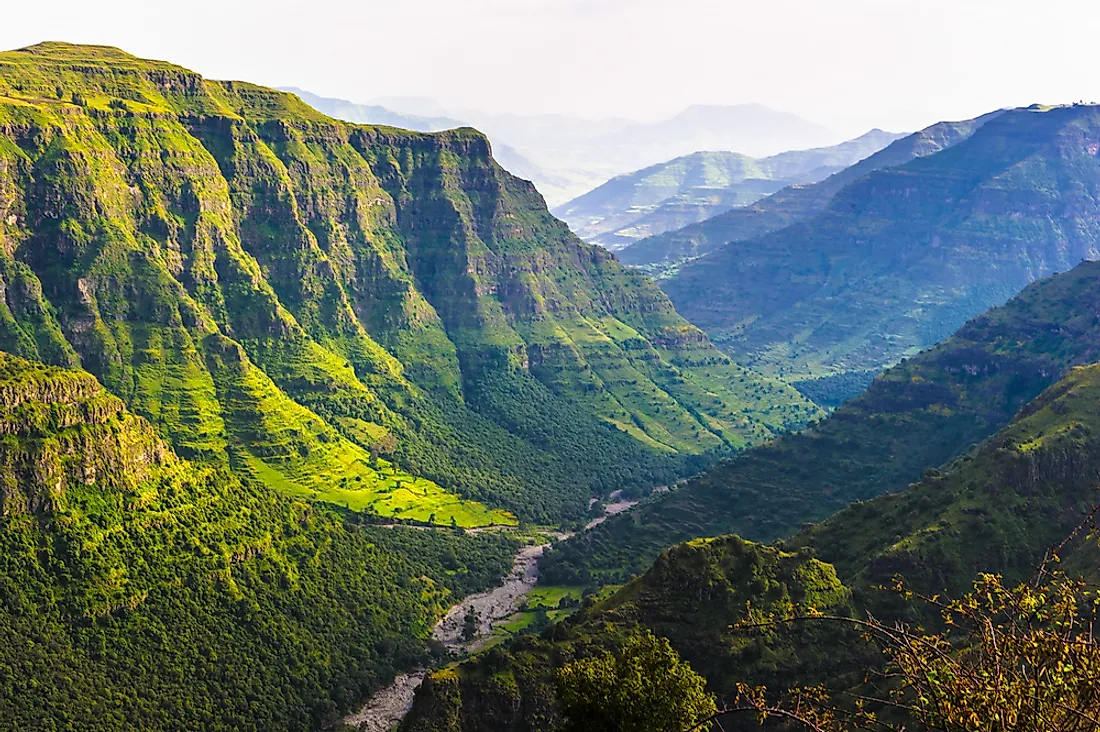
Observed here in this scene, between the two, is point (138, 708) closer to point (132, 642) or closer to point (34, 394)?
point (132, 642)

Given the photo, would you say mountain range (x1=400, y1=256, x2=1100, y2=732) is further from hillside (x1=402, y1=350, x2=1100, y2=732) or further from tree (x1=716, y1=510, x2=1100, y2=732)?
tree (x1=716, y1=510, x2=1100, y2=732)

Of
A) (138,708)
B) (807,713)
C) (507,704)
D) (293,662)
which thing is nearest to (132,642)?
(138,708)

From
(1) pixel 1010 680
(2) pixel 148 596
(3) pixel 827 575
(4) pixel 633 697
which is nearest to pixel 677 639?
(3) pixel 827 575

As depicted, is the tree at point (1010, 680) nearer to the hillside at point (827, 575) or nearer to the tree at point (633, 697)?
the tree at point (633, 697)

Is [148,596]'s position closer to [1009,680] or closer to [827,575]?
[827,575]

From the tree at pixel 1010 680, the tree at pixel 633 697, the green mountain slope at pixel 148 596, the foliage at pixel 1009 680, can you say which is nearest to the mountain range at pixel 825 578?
the tree at pixel 633 697
